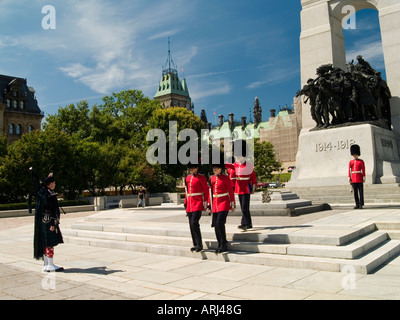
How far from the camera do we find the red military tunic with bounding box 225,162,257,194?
868 centimetres

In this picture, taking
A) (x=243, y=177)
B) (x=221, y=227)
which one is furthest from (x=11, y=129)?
(x=221, y=227)

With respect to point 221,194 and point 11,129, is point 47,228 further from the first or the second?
point 11,129

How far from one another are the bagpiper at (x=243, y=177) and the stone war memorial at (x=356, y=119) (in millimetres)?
8673

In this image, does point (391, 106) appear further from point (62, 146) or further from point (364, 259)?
point (62, 146)

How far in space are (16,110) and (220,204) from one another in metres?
65.7

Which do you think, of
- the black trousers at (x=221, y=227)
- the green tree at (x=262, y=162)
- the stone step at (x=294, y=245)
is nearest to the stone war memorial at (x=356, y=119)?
the stone step at (x=294, y=245)

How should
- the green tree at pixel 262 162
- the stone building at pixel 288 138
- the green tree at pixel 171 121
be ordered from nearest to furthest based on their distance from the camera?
the green tree at pixel 171 121 → the green tree at pixel 262 162 → the stone building at pixel 288 138

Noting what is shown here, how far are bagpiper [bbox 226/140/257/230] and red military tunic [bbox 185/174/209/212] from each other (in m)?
1.51

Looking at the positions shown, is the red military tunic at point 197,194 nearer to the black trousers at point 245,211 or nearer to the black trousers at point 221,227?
the black trousers at point 221,227

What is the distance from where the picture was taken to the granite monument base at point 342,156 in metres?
15.6
